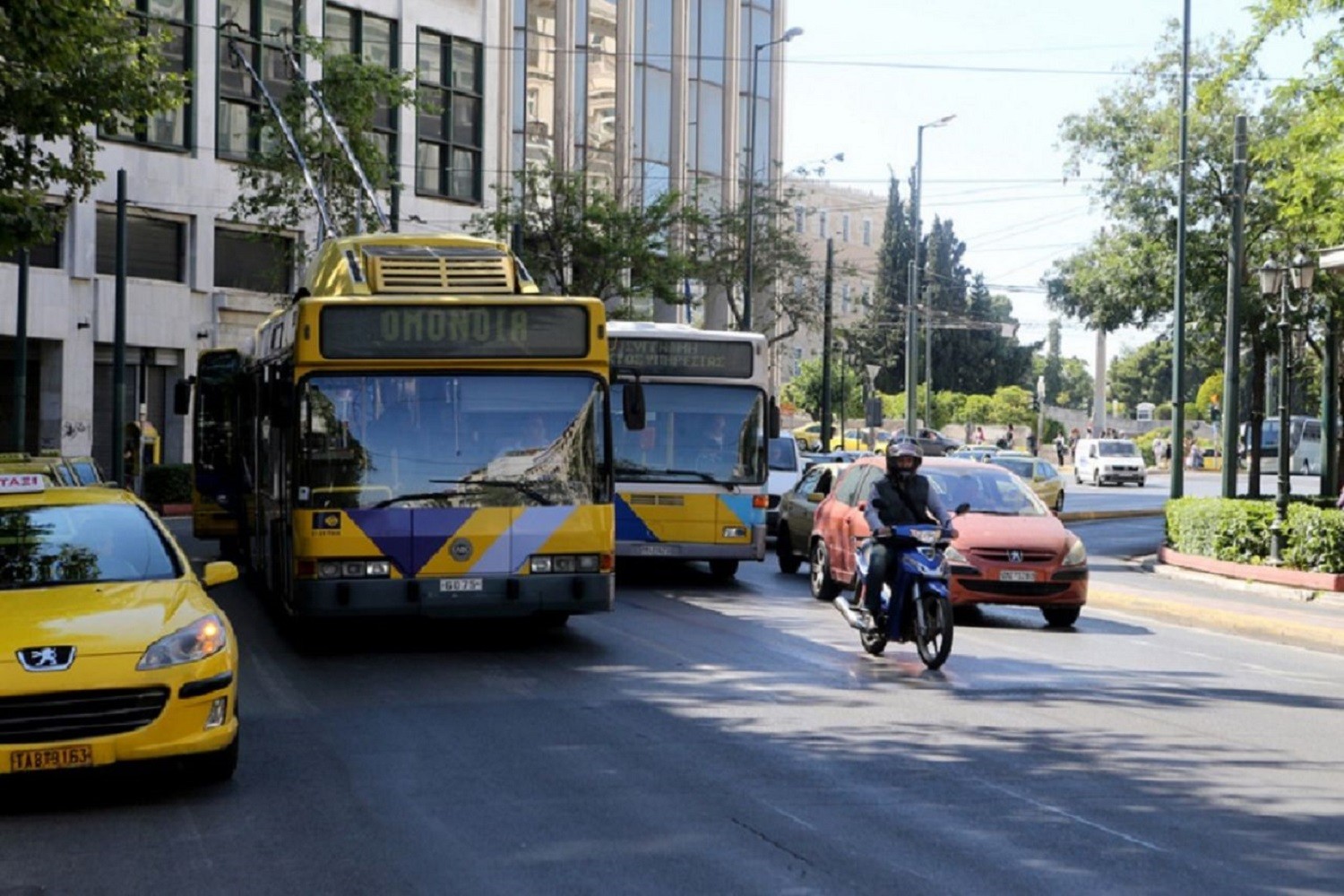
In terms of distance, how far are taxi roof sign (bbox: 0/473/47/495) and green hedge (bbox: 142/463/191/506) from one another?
95.5 ft

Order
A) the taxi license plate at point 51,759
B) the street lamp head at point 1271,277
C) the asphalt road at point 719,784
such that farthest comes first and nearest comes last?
the street lamp head at point 1271,277
the taxi license plate at point 51,759
the asphalt road at point 719,784

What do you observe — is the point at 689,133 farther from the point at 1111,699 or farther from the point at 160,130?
the point at 1111,699

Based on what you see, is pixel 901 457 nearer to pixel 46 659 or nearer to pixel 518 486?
pixel 518 486

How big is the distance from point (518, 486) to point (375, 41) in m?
36.9

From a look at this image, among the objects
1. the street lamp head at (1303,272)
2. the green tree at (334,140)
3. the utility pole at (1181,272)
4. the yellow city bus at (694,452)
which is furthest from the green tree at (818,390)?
the yellow city bus at (694,452)

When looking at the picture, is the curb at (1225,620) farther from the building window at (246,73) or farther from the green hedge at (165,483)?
the building window at (246,73)

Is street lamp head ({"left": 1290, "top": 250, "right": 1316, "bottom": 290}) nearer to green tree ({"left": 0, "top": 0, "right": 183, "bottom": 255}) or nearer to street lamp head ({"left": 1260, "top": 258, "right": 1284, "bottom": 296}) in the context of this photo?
street lamp head ({"left": 1260, "top": 258, "right": 1284, "bottom": 296})

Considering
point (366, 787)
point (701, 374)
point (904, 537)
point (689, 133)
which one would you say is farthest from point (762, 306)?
point (366, 787)

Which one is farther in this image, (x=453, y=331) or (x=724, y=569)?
(x=724, y=569)

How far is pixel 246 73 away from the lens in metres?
44.8

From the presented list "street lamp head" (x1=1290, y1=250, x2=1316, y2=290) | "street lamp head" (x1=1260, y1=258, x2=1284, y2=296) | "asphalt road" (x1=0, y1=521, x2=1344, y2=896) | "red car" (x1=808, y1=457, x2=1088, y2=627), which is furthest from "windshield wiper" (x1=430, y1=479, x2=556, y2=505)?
"street lamp head" (x1=1290, y1=250, x2=1316, y2=290)

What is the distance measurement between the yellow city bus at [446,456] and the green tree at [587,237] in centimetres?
3258

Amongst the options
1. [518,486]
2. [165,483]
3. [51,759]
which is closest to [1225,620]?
[518,486]

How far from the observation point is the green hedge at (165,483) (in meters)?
38.7
